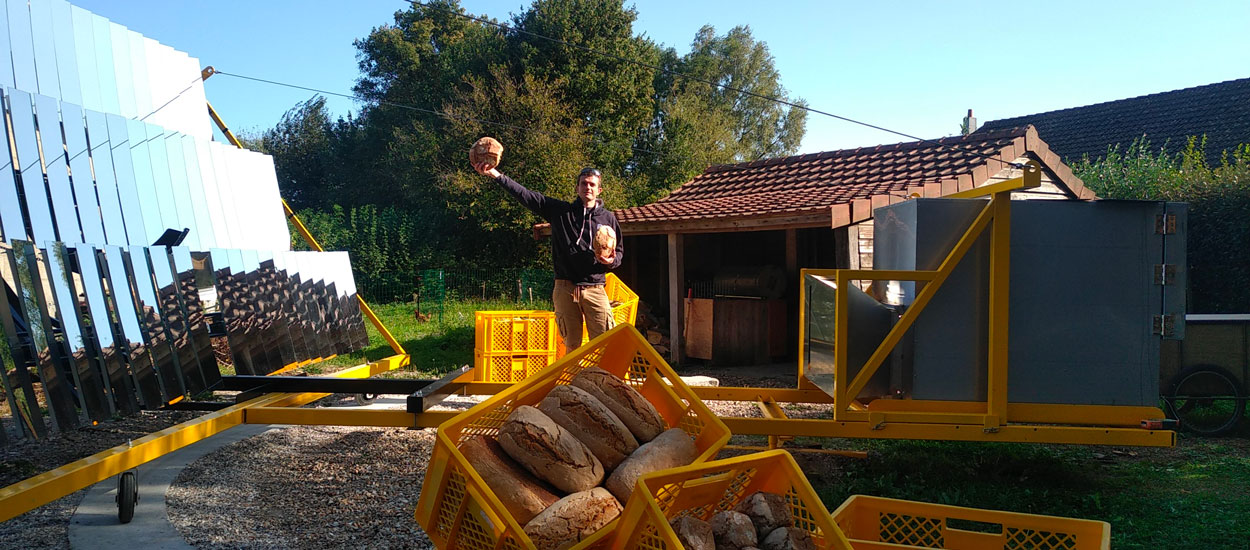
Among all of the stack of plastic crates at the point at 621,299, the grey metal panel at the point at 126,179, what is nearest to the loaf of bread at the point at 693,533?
the grey metal panel at the point at 126,179

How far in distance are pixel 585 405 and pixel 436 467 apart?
544 millimetres

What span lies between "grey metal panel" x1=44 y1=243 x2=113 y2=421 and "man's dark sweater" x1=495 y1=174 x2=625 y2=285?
243 centimetres

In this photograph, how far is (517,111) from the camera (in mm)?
24500

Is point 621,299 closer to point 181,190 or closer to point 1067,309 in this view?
point 181,190

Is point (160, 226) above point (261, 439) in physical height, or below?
above

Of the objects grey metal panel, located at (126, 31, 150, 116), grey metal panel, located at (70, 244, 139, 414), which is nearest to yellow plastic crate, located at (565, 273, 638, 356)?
grey metal panel, located at (126, 31, 150, 116)

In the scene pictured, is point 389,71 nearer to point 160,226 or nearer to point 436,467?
point 160,226

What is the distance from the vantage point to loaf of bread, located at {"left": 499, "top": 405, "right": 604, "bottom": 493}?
2588mm

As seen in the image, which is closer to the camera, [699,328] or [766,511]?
[766,511]

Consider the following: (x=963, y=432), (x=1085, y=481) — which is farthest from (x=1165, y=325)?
(x=1085, y=481)

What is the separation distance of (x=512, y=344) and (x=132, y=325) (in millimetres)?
4128

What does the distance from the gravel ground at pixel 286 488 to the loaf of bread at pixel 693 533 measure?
2.31 meters

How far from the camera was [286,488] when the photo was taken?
17.0 ft

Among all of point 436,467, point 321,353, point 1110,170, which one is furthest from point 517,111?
point 436,467
